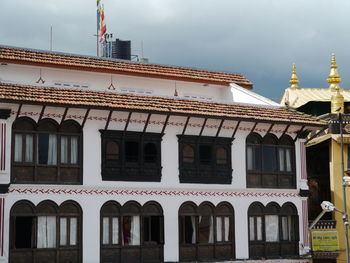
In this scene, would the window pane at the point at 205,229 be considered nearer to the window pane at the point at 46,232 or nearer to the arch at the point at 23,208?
the window pane at the point at 46,232

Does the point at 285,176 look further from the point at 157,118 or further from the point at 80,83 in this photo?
the point at 80,83

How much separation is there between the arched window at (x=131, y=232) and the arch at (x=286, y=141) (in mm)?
7689

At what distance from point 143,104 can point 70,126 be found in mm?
3410

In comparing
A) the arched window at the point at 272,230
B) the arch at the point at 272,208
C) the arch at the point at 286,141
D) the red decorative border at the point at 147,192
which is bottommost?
the arched window at the point at 272,230

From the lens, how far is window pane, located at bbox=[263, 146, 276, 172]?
33.9 m

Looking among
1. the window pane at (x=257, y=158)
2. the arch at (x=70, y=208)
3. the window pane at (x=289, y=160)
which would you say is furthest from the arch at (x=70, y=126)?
the window pane at (x=289, y=160)

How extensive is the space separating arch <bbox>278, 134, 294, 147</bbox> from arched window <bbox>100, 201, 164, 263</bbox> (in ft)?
25.2

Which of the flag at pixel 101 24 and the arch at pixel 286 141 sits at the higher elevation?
the flag at pixel 101 24

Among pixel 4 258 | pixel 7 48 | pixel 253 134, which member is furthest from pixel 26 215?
pixel 253 134

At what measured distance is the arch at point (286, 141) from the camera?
113ft

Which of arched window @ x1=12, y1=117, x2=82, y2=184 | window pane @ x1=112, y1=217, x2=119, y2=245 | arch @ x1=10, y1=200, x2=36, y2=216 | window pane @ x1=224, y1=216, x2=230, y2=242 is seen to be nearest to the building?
window pane @ x1=224, y1=216, x2=230, y2=242

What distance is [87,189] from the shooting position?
95.3 ft

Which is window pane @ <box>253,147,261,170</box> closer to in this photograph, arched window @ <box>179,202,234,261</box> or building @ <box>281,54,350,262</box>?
arched window @ <box>179,202,234,261</box>

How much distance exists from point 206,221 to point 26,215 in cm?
880
